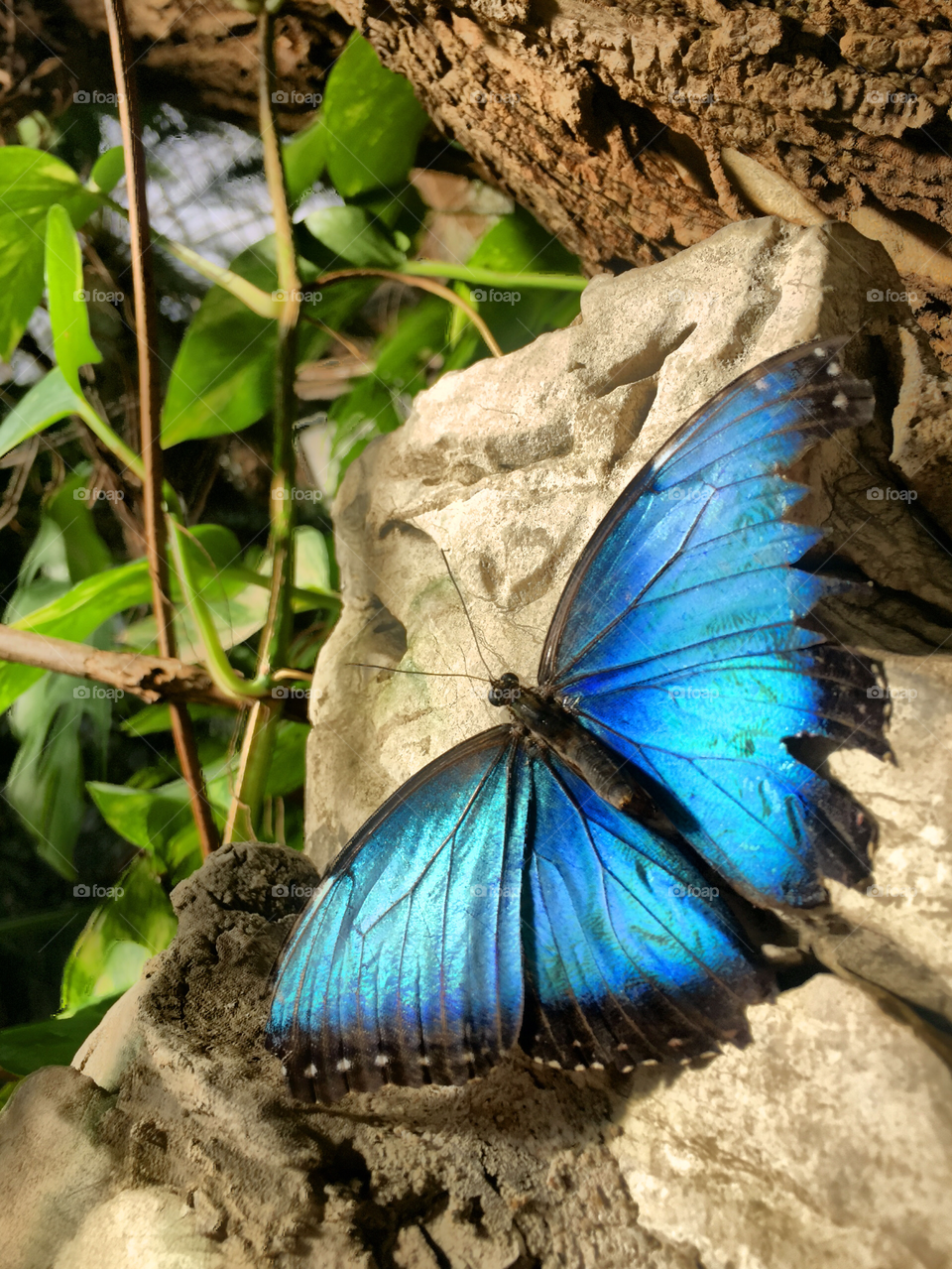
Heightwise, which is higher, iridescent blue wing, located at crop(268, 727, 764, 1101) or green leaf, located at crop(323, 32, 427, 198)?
green leaf, located at crop(323, 32, 427, 198)

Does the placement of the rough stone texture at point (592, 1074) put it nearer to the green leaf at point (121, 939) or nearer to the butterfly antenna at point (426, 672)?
the butterfly antenna at point (426, 672)

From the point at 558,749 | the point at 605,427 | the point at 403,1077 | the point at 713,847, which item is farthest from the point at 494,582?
the point at 403,1077

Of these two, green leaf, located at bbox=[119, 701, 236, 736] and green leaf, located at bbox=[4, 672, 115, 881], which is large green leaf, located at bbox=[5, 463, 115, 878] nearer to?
green leaf, located at bbox=[4, 672, 115, 881]

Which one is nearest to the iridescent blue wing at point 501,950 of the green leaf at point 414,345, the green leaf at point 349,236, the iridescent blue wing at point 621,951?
the iridescent blue wing at point 621,951

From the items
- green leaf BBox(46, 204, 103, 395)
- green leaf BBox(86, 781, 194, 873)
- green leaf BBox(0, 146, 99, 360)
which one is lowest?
green leaf BBox(86, 781, 194, 873)

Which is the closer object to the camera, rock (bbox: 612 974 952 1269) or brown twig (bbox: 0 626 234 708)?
rock (bbox: 612 974 952 1269)

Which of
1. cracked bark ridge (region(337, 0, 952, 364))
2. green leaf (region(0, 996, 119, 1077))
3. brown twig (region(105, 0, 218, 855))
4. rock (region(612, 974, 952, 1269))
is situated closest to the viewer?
rock (region(612, 974, 952, 1269))

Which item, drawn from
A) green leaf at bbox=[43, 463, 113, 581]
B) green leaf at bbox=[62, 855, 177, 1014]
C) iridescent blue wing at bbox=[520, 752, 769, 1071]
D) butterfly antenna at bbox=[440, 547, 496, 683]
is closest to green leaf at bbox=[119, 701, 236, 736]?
green leaf at bbox=[62, 855, 177, 1014]

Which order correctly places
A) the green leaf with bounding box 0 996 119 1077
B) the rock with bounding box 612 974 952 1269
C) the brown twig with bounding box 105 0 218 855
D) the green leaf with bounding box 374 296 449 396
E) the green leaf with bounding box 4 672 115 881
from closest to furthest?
the rock with bounding box 612 974 952 1269 → the green leaf with bounding box 0 996 119 1077 → the brown twig with bounding box 105 0 218 855 → the green leaf with bounding box 374 296 449 396 → the green leaf with bounding box 4 672 115 881
